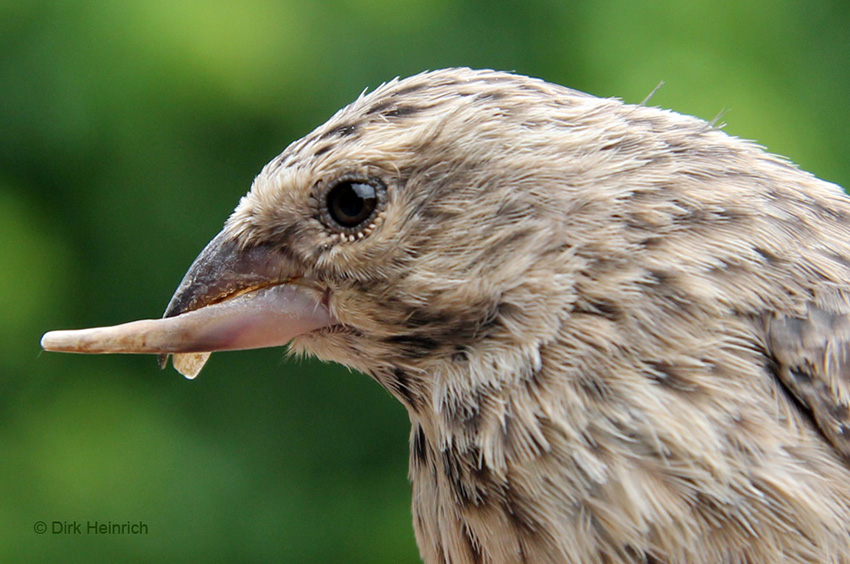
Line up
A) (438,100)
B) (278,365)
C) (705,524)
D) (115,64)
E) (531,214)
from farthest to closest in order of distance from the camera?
1. (278,365)
2. (115,64)
3. (438,100)
4. (531,214)
5. (705,524)

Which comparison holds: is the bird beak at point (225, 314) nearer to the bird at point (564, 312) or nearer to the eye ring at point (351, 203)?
the bird at point (564, 312)

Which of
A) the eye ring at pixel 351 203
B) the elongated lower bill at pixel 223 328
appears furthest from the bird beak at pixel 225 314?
the eye ring at pixel 351 203

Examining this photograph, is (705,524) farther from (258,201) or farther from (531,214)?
(258,201)

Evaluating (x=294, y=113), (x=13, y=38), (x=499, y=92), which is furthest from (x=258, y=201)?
(x=13, y=38)

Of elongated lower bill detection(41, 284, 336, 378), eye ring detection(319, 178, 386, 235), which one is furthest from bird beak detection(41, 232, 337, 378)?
eye ring detection(319, 178, 386, 235)

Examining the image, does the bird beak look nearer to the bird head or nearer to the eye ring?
the bird head

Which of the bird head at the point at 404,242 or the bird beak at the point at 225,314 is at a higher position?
the bird head at the point at 404,242

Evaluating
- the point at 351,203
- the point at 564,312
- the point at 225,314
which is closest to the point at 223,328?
the point at 225,314
